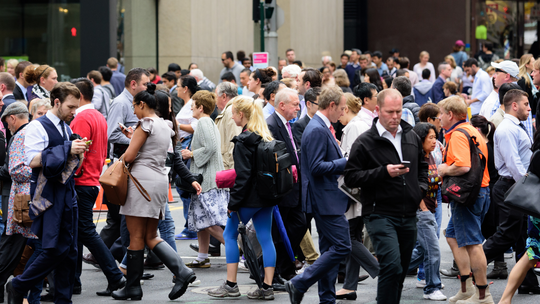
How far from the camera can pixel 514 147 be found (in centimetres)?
739

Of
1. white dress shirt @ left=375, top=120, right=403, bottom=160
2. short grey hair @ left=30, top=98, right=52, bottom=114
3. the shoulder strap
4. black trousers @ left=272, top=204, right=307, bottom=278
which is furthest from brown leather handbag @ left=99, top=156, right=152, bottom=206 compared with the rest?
white dress shirt @ left=375, top=120, right=403, bottom=160

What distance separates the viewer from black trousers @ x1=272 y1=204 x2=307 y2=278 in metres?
7.82

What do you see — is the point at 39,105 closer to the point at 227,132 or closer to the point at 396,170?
the point at 227,132

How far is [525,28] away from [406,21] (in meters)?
10.2

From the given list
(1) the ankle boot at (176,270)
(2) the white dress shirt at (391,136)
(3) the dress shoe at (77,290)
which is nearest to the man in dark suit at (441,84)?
(1) the ankle boot at (176,270)

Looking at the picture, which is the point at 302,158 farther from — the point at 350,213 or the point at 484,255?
the point at 484,255

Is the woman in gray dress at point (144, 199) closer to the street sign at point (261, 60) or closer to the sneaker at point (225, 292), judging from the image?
the sneaker at point (225, 292)

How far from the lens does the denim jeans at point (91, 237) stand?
7.24 metres

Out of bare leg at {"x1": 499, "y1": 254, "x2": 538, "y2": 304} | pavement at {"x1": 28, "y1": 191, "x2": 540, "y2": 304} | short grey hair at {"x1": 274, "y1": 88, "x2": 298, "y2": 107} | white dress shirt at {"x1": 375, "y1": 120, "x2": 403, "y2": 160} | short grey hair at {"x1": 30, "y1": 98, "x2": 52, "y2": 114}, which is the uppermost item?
short grey hair at {"x1": 274, "y1": 88, "x2": 298, "y2": 107}

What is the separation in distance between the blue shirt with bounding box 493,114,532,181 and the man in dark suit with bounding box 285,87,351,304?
1880 mm

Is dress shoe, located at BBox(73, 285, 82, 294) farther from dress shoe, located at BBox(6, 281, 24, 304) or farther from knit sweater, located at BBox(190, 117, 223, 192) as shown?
knit sweater, located at BBox(190, 117, 223, 192)

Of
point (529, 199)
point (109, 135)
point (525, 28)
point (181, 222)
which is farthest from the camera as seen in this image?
point (525, 28)

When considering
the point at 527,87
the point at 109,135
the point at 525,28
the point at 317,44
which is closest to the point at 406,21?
the point at 317,44

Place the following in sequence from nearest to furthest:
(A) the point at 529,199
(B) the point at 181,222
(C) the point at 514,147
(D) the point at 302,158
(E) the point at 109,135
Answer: (A) the point at 529,199 < (D) the point at 302,158 < (C) the point at 514,147 < (E) the point at 109,135 < (B) the point at 181,222
